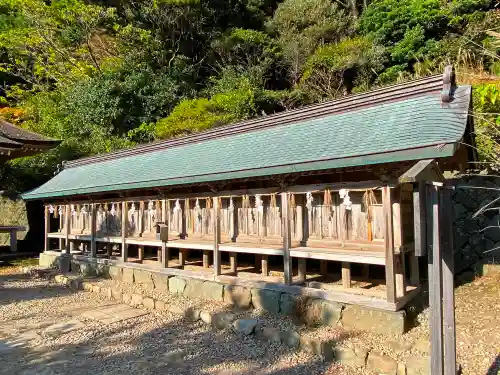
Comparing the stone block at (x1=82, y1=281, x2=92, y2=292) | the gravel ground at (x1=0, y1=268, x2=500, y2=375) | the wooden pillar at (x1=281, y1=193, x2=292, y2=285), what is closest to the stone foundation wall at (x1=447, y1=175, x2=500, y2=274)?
the gravel ground at (x1=0, y1=268, x2=500, y2=375)

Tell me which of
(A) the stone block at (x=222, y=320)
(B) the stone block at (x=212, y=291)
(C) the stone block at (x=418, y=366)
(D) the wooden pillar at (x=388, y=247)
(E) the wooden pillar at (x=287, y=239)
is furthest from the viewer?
(B) the stone block at (x=212, y=291)

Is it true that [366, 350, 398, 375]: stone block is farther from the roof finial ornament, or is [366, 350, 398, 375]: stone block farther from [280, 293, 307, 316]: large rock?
the roof finial ornament

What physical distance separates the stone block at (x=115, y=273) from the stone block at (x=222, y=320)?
4562mm

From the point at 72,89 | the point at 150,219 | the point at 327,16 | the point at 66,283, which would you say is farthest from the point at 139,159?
the point at 327,16

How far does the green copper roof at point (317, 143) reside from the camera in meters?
5.27

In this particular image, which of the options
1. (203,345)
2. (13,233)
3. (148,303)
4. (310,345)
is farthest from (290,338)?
(13,233)

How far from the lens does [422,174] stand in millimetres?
3674

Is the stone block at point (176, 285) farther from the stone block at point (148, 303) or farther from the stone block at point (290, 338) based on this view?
the stone block at point (290, 338)

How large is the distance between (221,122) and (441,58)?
9.91m

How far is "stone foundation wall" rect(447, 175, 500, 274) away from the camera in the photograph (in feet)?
26.0

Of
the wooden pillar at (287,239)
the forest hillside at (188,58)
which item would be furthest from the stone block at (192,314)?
the forest hillside at (188,58)

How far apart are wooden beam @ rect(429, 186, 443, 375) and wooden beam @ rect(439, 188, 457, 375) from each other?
4.9 inches

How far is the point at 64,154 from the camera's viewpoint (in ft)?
64.5

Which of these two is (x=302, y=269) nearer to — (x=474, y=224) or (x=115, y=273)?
(x=474, y=224)
